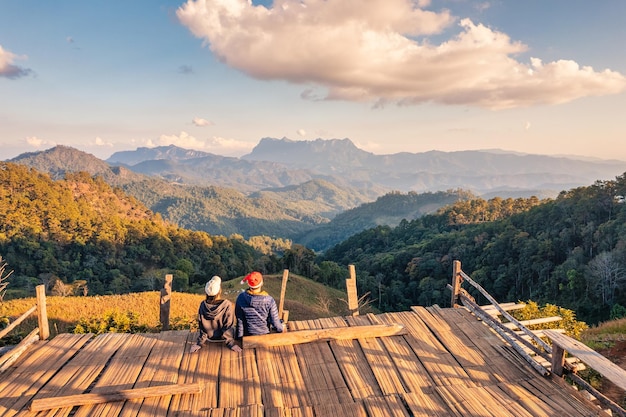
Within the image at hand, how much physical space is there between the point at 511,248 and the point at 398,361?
5030cm

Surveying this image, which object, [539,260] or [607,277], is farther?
[539,260]

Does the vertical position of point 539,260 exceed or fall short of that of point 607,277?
it falls short

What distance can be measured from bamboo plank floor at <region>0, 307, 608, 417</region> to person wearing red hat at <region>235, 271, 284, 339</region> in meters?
0.40

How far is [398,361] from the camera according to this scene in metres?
6.46

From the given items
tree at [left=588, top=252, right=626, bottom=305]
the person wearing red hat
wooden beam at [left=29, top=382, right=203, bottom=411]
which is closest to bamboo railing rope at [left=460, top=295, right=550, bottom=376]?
the person wearing red hat

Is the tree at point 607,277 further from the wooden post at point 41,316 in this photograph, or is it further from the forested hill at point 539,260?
the wooden post at point 41,316

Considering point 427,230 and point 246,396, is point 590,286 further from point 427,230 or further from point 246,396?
point 427,230

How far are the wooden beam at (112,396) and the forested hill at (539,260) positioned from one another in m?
33.1

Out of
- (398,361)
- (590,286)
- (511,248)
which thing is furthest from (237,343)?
(511,248)

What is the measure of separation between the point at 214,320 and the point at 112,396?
2.01 m

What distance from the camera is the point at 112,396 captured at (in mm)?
5191

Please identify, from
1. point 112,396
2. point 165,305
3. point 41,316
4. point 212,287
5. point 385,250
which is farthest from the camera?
point 385,250

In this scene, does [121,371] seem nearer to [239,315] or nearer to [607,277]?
[239,315]

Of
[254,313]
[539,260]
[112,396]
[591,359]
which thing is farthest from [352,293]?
[539,260]
